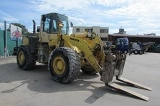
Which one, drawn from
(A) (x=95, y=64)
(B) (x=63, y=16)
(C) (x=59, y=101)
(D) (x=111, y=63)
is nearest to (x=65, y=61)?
(A) (x=95, y=64)

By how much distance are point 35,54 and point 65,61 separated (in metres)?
3.56

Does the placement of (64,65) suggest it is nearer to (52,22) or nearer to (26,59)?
(52,22)

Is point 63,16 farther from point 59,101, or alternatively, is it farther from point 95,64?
point 59,101

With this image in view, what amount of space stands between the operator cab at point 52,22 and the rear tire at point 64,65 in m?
2.10

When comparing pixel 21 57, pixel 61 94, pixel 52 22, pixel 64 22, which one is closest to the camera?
pixel 61 94

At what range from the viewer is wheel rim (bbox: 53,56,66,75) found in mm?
8356

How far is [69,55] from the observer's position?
7961 millimetres

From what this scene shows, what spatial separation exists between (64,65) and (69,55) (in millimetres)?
508

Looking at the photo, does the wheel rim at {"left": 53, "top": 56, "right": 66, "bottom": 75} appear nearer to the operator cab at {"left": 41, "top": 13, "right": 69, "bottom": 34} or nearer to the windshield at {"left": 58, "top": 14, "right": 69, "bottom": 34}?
the operator cab at {"left": 41, "top": 13, "right": 69, "bottom": 34}

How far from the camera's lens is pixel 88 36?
369 inches

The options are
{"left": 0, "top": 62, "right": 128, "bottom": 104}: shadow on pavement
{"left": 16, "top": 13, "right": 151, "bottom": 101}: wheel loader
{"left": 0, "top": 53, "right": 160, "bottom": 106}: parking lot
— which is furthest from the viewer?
{"left": 16, "top": 13, "right": 151, "bottom": 101}: wheel loader

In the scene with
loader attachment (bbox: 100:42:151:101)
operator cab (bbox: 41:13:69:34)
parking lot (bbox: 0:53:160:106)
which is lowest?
parking lot (bbox: 0:53:160:106)

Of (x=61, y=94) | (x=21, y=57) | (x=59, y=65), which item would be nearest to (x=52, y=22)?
(x=21, y=57)

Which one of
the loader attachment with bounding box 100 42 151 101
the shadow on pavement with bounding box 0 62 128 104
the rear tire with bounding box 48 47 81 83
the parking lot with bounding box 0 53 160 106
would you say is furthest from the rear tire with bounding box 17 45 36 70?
the loader attachment with bounding box 100 42 151 101
